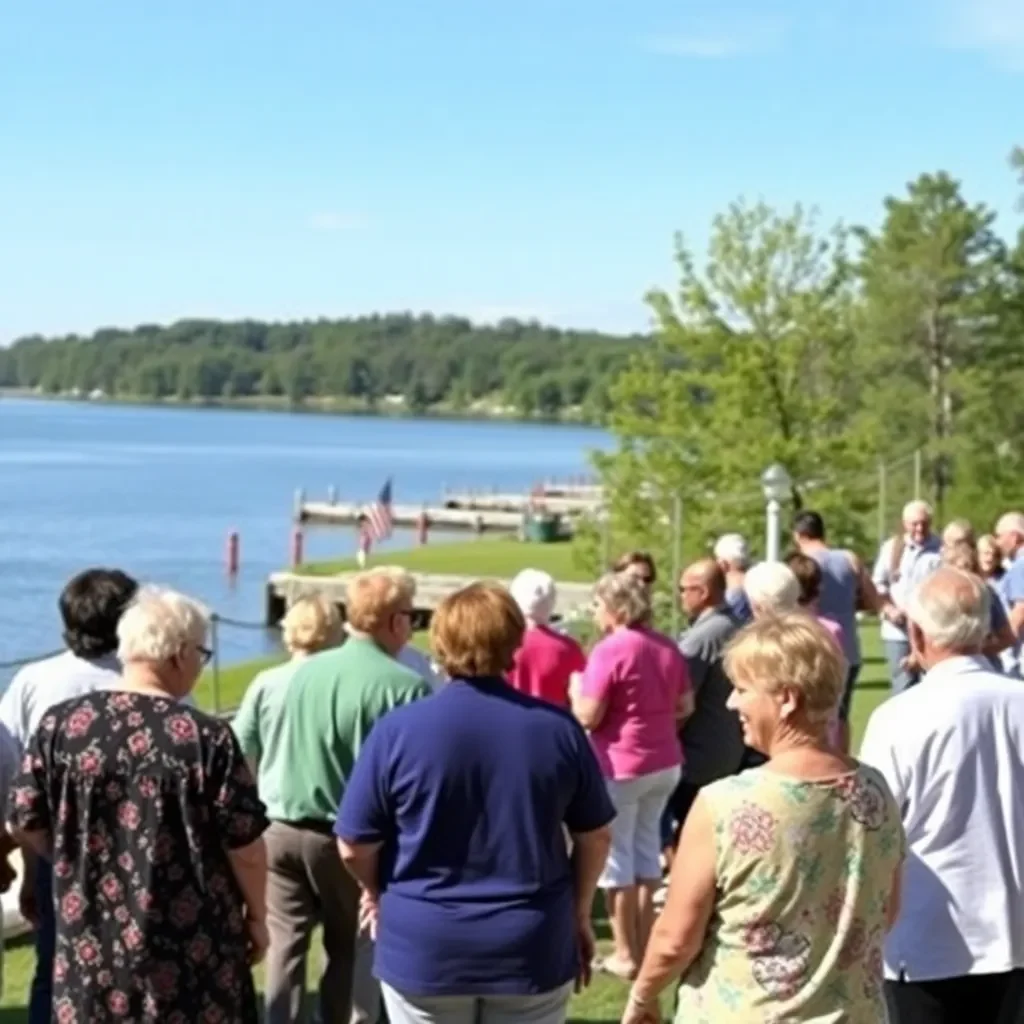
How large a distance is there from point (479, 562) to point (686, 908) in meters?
45.3

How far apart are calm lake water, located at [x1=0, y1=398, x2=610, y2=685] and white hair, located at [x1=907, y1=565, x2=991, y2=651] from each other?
4.02m

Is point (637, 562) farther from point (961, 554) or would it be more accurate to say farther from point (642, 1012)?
point (642, 1012)

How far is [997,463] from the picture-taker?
41281mm

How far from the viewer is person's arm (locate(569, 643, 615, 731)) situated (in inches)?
275

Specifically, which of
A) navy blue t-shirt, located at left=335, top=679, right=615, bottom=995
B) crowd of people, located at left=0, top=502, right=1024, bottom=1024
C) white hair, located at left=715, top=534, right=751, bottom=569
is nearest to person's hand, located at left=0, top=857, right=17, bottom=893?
crowd of people, located at left=0, top=502, right=1024, bottom=1024

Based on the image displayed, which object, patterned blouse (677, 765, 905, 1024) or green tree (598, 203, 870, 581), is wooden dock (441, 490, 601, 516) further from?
patterned blouse (677, 765, 905, 1024)

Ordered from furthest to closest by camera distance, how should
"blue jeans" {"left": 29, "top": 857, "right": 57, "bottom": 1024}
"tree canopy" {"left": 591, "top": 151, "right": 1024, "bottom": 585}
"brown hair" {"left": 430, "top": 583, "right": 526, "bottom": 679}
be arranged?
1. "tree canopy" {"left": 591, "top": 151, "right": 1024, "bottom": 585}
2. "blue jeans" {"left": 29, "top": 857, "right": 57, "bottom": 1024}
3. "brown hair" {"left": 430, "top": 583, "right": 526, "bottom": 679}

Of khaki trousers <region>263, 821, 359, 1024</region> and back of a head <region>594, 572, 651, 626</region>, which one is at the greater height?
back of a head <region>594, 572, 651, 626</region>

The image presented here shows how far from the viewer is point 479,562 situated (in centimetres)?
4909

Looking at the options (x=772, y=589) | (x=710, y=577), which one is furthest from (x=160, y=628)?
(x=710, y=577)

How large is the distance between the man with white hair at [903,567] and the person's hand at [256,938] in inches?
250

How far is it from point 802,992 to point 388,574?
2.47 meters

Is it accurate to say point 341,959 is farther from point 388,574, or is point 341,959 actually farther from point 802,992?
point 802,992

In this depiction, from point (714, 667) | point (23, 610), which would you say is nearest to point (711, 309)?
point (23, 610)
